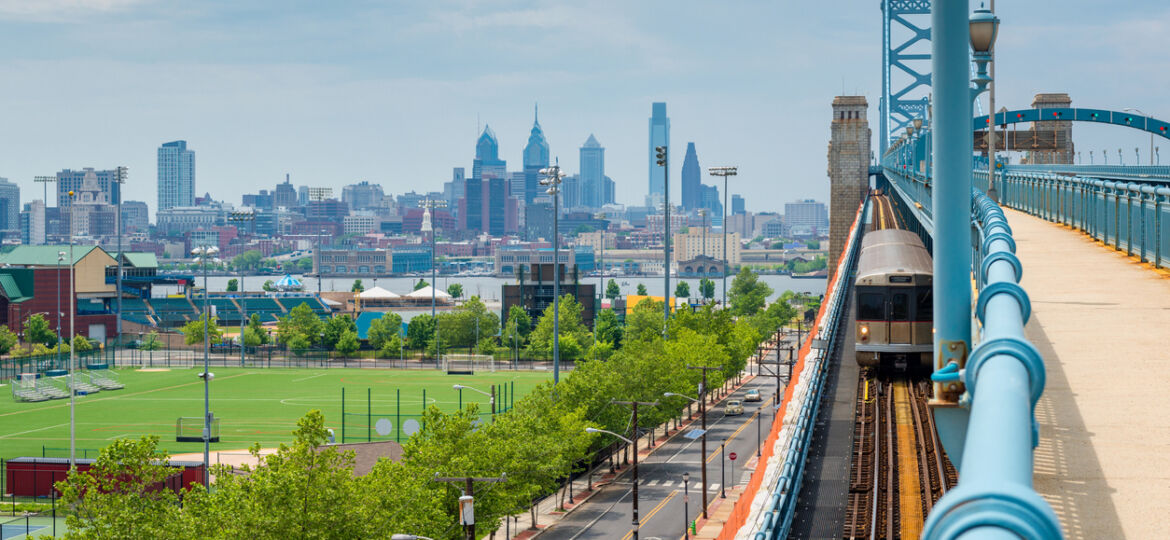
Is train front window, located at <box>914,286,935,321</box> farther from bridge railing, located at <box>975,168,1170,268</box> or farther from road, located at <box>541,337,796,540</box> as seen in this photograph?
road, located at <box>541,337,796,540</box>

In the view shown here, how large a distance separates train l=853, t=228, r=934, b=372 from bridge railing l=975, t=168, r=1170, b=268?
12.7ft

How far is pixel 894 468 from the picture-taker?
2183cm

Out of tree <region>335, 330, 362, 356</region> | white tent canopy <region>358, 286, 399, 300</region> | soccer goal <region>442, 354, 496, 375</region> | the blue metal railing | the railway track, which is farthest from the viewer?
white tent canopy <region>358, 286, 399, 300</region>

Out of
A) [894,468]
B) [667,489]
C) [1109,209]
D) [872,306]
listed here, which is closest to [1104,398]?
[894,468]

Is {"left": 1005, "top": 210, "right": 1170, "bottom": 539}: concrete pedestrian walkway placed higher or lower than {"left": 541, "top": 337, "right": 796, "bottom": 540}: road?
higher

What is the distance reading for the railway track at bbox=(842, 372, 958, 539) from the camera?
61.0 feet

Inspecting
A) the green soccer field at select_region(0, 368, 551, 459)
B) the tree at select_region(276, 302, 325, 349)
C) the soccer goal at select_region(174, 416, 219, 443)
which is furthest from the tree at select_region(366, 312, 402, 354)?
the soccer goal at select_region(174, 416, 219, 443)

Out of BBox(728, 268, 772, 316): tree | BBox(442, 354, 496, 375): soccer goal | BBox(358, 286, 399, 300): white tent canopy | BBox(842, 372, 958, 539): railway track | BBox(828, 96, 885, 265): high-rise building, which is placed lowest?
BBox(442, 354, 496, 375): soccer goal

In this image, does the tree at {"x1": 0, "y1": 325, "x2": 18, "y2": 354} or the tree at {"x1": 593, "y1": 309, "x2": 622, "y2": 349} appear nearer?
the tree at {"x1": 0, "y1": 325, "x2": 18, "y2": 354}

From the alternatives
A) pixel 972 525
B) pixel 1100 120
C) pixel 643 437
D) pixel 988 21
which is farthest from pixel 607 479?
pixel 972 525

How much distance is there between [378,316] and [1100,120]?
100723mm

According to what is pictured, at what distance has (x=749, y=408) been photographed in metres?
73.3

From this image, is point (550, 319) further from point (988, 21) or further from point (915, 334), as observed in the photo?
point (988, 21)

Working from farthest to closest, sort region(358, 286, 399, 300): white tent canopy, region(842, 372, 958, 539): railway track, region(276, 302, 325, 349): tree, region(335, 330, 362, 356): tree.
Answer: region(358, 286, 399, 300): white tent canopy → region(276, 302, 325, 349): tree → region(335, 330, 362, 356): tree → region(842, 372, 958, 539): railway track
